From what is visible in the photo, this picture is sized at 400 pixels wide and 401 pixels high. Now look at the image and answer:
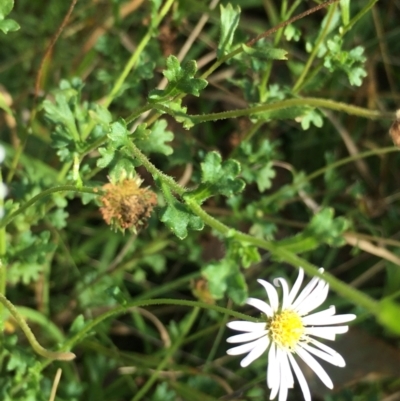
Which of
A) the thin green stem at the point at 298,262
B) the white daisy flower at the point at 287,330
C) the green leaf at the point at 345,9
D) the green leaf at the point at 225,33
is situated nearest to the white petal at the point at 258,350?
the white daisy flower at the point at 287,330

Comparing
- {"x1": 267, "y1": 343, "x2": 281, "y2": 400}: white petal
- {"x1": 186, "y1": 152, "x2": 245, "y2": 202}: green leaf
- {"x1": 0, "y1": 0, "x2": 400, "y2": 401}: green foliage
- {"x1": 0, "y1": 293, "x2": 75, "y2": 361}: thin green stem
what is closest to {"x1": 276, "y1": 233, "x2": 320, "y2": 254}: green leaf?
{"x1": 0, "y1": 0, "x2": 400, "y2": 401}: green foliage

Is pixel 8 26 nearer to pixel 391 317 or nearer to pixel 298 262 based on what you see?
pixel 298 262

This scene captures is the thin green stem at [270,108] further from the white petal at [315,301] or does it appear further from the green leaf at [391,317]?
the green leaf at [391,317]

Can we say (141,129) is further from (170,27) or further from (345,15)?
(170,27)

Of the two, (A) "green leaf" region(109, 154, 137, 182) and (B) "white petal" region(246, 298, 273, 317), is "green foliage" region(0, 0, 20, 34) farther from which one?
(B) "white petal" region(246, 298, 273, 317)

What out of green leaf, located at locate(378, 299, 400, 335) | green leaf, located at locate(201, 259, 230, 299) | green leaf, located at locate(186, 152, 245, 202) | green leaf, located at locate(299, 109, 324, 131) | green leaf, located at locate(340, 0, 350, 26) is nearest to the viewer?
green leaf, located at locate(378, 299, 400, 335)

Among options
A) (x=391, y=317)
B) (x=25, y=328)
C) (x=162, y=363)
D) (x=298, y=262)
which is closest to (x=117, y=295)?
(x=25, y=328)

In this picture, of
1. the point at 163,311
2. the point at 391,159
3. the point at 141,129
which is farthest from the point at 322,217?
the point at 391,159

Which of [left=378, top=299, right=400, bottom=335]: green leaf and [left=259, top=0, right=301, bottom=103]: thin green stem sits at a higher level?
[left=259, top=0, right=301, bottom=103]: thin green stem
